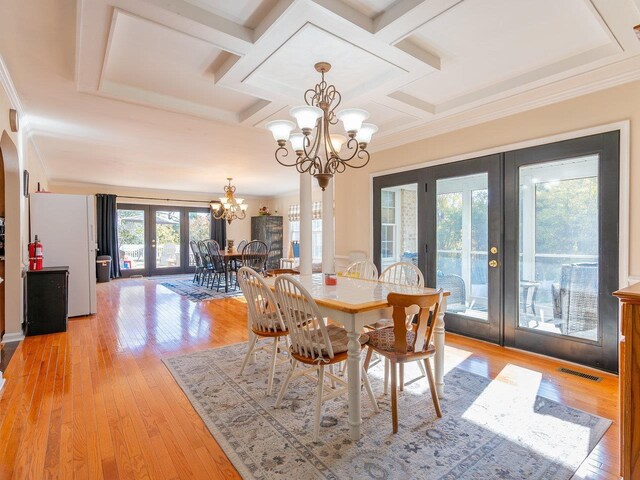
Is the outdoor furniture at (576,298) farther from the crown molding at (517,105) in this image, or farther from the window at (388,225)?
the window at (388,225)

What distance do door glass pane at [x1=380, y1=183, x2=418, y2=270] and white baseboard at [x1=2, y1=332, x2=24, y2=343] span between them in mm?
4386

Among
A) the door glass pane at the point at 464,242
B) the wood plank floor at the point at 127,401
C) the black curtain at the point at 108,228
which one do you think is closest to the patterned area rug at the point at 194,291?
the black curtain at the point at 108,228

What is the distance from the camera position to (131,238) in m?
9.31

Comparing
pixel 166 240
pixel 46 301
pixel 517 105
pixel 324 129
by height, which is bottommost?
pixel 46 301

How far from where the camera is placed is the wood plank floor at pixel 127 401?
1725mm

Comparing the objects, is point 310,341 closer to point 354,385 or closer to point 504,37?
point 354,385

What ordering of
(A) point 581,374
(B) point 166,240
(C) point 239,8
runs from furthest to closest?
(B) point 166,240 < (A) point 581,374 < (C) point 239,8

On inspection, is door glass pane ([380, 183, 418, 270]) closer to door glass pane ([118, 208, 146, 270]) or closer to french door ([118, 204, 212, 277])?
french door ([118, 204, 212, 277])

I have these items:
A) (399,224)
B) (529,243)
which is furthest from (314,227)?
(529,243)

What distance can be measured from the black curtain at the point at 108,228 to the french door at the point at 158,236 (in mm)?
314

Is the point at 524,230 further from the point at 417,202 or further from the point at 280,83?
the point at 280,83

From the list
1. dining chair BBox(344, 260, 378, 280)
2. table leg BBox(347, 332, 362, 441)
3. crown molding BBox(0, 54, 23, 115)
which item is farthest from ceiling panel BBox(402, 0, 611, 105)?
crown molding BBox(0, 54, 23, 115)

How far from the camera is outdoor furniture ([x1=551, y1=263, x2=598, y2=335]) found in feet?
9.62

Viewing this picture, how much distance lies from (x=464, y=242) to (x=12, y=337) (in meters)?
5.15
